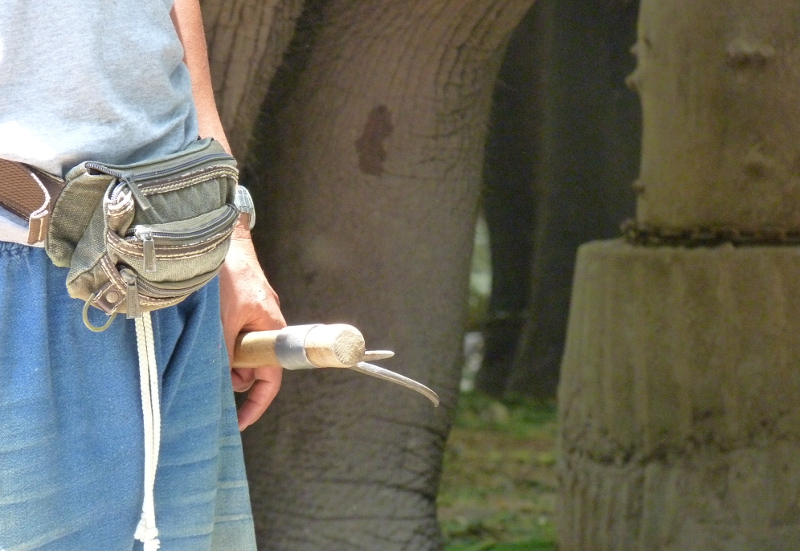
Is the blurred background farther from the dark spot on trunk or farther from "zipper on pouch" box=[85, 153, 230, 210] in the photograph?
"zipper on pouch" box=[85, 153, 230, 210]

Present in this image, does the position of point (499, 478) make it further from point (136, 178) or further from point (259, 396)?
point (136, 178)

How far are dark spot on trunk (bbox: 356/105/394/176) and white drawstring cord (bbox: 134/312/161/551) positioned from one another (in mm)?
818

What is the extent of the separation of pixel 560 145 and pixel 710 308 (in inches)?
83.8

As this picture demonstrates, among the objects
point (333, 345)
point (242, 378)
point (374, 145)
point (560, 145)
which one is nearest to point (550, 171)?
point (560, 145)

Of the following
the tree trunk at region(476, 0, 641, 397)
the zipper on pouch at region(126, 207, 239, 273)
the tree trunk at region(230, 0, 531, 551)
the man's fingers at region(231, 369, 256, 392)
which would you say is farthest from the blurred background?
the zipper on pouch at region(126, 207, 239, 273)

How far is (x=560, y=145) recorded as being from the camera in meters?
3.65

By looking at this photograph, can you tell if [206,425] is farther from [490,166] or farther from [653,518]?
[490,166]

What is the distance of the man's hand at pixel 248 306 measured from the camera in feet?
3.18

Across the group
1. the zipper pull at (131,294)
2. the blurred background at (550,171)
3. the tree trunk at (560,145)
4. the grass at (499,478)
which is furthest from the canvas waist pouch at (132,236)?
the tree trunk at (560,145)

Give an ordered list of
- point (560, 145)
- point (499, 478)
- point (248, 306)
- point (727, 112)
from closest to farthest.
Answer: point (248, 306) < point (727, 112) < point (499, 478) < point (560, 145)

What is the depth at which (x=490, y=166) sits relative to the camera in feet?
13.0

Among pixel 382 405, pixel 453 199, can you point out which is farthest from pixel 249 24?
pixel 382 405

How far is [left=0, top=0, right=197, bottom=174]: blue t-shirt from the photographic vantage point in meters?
0.81

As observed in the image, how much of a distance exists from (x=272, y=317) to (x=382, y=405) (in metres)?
0.72
